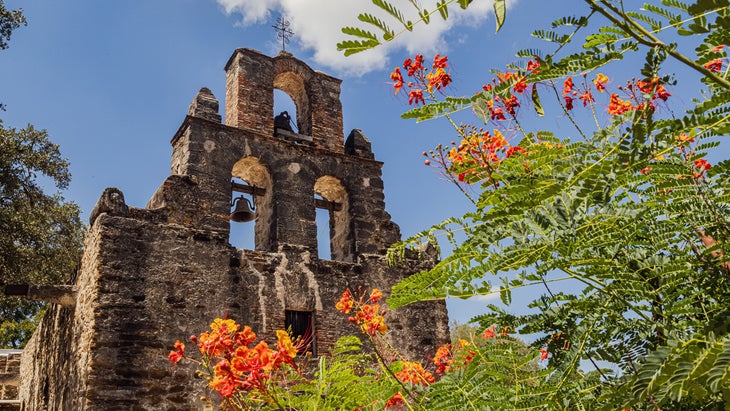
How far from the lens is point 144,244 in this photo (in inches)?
286

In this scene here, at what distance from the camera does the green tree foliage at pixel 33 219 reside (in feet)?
48.8

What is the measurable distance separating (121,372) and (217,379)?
4517mm

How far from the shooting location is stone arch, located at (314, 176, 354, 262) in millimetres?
9320

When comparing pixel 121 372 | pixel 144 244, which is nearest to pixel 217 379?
pixel 121 372

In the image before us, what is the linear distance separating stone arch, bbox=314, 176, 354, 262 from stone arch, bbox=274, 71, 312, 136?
0.94 m

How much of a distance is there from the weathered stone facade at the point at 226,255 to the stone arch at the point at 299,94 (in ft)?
0.10

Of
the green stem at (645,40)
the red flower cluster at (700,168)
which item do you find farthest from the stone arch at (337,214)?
the green stem at (645,40)

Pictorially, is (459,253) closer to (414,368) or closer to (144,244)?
(414,368)

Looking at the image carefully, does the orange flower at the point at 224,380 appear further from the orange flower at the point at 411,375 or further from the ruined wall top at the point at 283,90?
the ruined wall top at the point at 283,90

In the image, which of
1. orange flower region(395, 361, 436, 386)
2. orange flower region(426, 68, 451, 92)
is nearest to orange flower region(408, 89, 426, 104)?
orange flower region(426, 68, 451, 92)

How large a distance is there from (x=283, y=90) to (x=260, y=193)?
2236mm

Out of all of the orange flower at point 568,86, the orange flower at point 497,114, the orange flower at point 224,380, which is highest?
the orange flower at point 568,86

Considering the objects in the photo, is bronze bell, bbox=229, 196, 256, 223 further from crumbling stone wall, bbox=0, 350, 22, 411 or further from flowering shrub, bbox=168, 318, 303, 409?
crumbling stone wall, bbox=0, 350, 22, 411

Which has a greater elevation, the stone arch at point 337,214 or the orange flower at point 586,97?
the stone arch at point 337,214
